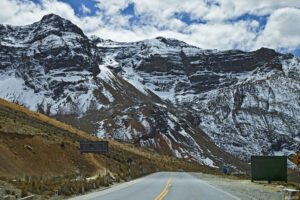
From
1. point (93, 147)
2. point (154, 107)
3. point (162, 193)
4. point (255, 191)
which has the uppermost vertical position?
point (154, 107)

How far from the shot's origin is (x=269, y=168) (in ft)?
104

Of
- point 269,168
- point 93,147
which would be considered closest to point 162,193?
point 93,147

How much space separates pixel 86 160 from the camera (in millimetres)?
42938

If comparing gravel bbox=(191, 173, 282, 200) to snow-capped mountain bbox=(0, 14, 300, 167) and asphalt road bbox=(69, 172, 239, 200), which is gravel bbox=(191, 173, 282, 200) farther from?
snow-capped mountain bbox=(0, 14, 300, 167)

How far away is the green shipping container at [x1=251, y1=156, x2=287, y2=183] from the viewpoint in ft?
102

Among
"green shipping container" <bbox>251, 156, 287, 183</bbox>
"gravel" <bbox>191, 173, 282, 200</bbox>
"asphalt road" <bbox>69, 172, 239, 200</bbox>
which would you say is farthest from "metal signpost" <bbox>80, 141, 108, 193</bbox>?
"green shipping container" <bbox>251, 156, 287, 183</bbox>

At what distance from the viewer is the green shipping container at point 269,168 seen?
31203 mm

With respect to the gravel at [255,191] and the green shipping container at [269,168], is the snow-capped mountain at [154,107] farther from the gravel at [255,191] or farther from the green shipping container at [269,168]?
the gravel at [255,191]

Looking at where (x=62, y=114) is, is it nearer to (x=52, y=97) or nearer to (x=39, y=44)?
(x=52, y=97)

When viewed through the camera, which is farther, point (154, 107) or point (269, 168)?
point (154, 107)

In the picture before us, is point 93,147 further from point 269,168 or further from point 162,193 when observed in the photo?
point 269,168

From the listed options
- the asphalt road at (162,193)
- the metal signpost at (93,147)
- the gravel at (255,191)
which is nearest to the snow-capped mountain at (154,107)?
the metal signpost at (93,147)

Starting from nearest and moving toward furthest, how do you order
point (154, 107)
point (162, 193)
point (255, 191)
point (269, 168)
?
point (162, 193), point (255, 191), point (269, 168), point (154, 107)

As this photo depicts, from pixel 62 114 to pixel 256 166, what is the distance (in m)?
124
